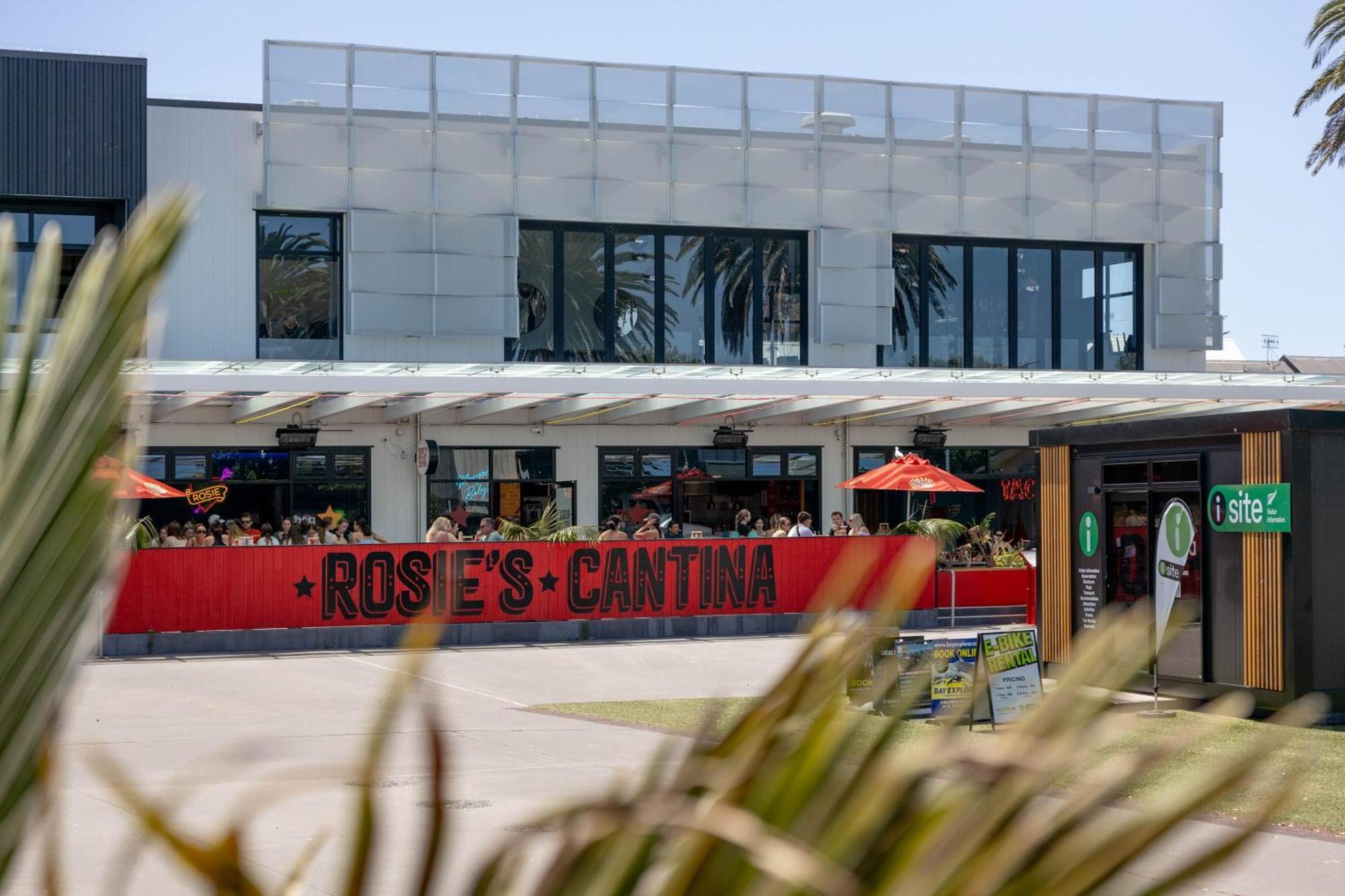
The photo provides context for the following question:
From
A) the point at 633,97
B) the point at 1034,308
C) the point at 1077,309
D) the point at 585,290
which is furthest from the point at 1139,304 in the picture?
the point at 585,290

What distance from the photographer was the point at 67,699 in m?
1.00

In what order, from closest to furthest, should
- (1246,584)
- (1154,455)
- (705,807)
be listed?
(705,807) < (1246,584) < (1154,455)

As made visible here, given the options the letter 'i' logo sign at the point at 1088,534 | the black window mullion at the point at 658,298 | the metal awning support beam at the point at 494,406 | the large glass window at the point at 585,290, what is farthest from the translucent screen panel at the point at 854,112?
the letter 'i' logo sign at the point at 1088,534

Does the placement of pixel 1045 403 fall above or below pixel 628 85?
below

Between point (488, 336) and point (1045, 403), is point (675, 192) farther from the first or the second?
point (1045, 403)

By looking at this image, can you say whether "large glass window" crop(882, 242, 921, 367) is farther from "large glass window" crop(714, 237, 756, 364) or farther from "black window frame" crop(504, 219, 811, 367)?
"large glass window" crop(714, 237, 756, 364)

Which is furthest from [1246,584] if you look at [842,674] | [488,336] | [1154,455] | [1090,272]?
[1090,272]

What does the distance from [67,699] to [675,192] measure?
3247 cm

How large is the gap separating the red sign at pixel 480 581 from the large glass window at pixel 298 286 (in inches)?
424

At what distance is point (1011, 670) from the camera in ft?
43.1

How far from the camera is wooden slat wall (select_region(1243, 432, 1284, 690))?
13.8m

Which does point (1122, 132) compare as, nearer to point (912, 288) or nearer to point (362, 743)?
point (912, 288)

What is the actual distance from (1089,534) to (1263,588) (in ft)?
8.44

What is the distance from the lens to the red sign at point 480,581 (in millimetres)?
20094
